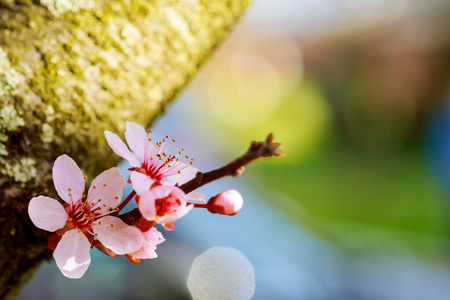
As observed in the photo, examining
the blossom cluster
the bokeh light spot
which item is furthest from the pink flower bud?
the bokeh light spot

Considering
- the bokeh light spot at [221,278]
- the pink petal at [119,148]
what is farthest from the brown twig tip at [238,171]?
the bokeh light spot at [221,278]

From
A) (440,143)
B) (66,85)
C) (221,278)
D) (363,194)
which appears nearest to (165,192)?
(66,85)

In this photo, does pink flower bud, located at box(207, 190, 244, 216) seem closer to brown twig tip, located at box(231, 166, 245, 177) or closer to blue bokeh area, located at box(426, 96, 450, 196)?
brown twig tip, located at box(231, 166, 245, 177)

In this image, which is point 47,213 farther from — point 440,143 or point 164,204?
point 440,143

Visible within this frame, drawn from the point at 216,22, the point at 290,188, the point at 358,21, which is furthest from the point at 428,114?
the point at 216,22

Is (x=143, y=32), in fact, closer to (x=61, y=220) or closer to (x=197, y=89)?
(x=61, y=220)

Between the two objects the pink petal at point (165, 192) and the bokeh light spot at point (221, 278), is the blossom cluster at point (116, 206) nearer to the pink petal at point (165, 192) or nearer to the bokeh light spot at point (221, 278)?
the pink petal at point (165, 192)
